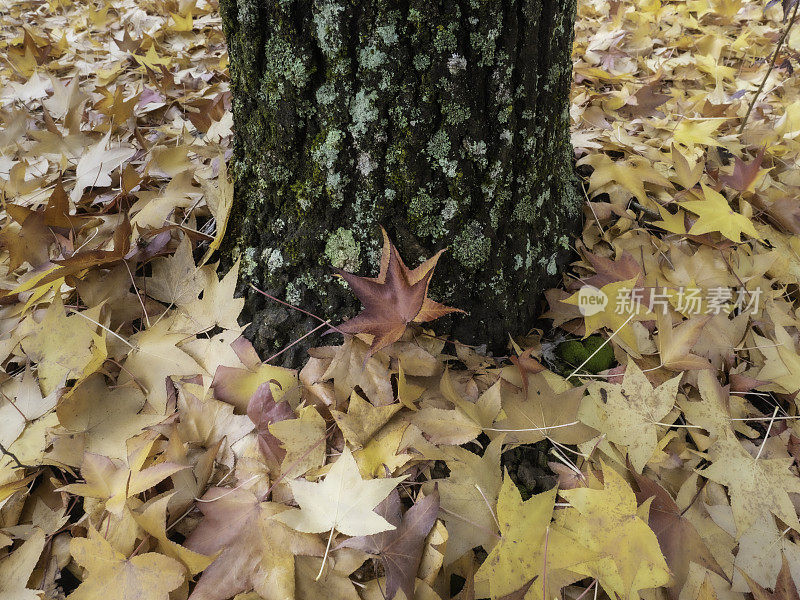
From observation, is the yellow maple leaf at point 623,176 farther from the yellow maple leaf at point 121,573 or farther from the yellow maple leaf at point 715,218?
the yellow maple leaf at point 121,573

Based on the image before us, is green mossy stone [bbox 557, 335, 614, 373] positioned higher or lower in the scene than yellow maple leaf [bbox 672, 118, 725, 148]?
lower

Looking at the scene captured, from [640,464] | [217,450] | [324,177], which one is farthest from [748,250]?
[217,450]

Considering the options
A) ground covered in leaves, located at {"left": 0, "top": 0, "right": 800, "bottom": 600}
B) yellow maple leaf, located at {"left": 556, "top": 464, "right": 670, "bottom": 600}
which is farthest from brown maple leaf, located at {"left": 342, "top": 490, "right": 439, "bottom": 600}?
yellow maple leaf, located at {"left": 556, "top": 464, "right": 670, "bottom": 600}

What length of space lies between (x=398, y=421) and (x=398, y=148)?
0.52 m

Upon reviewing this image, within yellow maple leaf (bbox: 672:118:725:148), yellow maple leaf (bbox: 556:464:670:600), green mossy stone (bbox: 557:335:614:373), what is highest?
yellow maple leaf (bbox: 672:118:725:148)

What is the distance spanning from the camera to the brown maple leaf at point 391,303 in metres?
0.86

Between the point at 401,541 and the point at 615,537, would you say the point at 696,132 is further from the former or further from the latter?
the point at 401,541

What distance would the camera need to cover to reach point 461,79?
0.88 m

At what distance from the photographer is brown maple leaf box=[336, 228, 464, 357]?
856mm

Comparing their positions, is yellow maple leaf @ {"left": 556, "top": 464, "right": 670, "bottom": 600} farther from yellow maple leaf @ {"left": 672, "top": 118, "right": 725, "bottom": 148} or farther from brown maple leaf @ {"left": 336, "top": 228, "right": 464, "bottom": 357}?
yellow maple leaf @ {"left": 672, "top": 118, "right": 725, "bottom": 148}

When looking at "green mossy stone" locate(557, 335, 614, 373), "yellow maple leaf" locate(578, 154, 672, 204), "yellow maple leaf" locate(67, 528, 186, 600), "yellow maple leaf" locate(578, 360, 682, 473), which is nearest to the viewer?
"yellow maple leaf" locate(67, 528, 186, 600)

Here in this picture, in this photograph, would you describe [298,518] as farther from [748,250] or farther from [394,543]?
[748,250]

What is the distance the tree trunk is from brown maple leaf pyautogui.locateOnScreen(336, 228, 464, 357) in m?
0.15

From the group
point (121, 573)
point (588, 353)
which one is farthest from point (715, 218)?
point (121, 573)
